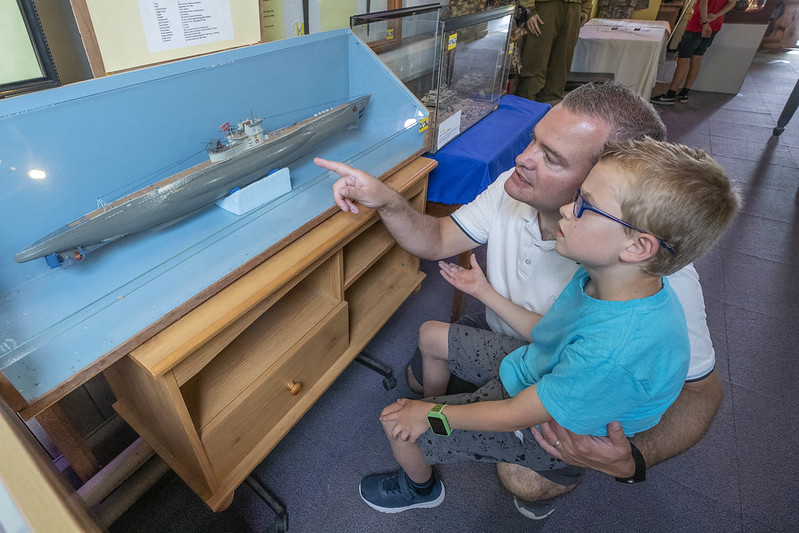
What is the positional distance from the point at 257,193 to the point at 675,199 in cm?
93

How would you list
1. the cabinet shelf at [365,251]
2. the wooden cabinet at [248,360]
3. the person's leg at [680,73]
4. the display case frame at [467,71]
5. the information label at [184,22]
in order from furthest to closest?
the person's leg at [680,73], the display case frame at [467,71], the cabinet shelf at [365,251], the information label at [184,22], the wooden cabinet at [248,360]

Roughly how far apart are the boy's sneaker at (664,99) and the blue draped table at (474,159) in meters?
4.50

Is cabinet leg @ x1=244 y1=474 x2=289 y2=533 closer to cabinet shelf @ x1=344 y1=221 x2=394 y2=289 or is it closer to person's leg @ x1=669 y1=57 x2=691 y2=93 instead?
cabinet shelf @ x1=344 y1=221 x2=394 y2=289

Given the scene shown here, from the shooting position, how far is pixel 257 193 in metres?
1.13

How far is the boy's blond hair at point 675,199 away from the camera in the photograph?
726mm

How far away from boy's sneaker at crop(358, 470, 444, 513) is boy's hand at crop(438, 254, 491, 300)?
0.62 meters

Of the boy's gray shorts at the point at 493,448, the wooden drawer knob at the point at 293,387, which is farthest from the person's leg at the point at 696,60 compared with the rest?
the wooden drawer knob at the point at 293,387

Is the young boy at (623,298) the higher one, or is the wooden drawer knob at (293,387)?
the young boy at (623,298)

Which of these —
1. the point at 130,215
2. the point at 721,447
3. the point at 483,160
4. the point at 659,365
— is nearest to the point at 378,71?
the point at 483,160

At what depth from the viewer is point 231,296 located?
34.7 inches

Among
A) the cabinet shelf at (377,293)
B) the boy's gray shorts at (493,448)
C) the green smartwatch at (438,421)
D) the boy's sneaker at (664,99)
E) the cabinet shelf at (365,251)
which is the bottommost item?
the boy's sneaker at (664,99)

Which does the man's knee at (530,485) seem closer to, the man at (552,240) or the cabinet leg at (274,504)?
the man at (552,240)

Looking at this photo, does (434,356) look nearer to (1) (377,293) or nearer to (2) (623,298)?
(1) (377,293)

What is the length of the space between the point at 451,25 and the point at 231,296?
1.29 metres
